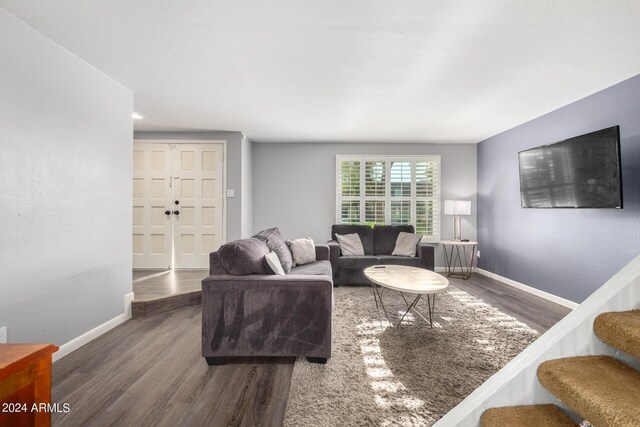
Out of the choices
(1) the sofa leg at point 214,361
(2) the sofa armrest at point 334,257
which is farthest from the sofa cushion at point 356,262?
(1) the sofa leg at point 214,361

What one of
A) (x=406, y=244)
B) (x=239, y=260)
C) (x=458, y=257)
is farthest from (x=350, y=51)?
(x=458, y=257)

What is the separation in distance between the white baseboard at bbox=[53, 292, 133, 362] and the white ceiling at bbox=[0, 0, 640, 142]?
7.64 feet

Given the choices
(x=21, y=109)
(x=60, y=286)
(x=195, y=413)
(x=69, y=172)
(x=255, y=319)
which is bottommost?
(x=195, y=413)

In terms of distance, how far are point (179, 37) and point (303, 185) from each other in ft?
11.8

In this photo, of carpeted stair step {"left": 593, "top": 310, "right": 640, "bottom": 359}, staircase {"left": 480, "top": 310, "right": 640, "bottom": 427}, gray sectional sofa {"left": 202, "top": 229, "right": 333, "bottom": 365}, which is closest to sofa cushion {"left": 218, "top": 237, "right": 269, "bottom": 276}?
gray sectional sofa {"left": 202, "top": 229, "right": 333, "bottom": 365}

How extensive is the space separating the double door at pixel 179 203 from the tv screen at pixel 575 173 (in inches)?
178

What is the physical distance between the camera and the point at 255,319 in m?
2.18

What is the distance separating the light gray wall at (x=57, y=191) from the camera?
2.00m

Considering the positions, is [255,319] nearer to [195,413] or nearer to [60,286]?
[195,413]

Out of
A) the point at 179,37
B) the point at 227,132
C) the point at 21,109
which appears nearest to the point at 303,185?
the point at 227,132

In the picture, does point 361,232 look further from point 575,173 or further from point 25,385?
point 25,385

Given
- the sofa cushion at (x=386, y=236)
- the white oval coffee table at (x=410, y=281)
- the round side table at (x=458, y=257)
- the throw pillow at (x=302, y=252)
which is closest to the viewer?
the white oval coffee table at (x=410, y=281)

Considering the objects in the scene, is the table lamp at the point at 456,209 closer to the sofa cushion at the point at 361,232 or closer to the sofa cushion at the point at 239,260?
the sofa cushion at the point at 361,232

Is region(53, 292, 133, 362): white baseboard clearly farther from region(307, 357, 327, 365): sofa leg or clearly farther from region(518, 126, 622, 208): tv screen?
region(518, 126, 622, 208): tv screen
